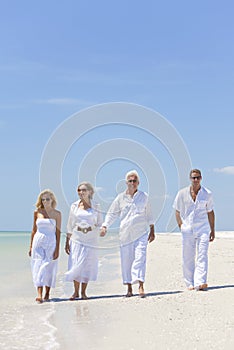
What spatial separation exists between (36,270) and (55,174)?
3065mm

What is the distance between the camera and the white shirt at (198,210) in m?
8.82

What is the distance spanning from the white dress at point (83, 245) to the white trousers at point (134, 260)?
0.46 meters

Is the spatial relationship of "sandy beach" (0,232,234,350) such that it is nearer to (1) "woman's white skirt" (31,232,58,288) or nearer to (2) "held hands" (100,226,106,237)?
(1) "woman's white skirt" (31,232,58,288)

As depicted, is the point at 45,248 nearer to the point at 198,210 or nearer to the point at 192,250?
the point at 192,250

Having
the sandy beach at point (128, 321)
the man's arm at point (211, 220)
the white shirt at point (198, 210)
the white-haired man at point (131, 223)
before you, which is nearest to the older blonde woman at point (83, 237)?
the white-haired man at point (131, 223)

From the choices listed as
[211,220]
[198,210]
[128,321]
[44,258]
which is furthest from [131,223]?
[128,321]

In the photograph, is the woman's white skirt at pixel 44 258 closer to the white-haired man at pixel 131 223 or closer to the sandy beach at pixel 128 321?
the sandy beach at pixel 128 321

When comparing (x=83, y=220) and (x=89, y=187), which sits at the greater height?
(x=89, y=187)

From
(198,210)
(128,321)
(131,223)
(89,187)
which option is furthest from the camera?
(198,210)

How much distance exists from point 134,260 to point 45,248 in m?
1.37

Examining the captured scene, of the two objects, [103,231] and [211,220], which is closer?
[103,231]

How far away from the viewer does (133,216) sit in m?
8.65

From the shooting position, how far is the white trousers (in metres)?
8.41

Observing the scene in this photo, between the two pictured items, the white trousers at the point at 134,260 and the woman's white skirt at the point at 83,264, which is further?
the woman's white skirt at the point at 83,264
